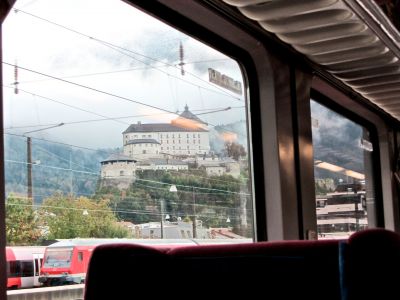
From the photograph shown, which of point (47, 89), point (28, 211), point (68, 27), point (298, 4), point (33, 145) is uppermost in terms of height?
point (298, 4)

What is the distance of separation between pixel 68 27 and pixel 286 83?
6.61 feet

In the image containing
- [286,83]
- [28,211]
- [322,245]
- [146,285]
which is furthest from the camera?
[286,83]

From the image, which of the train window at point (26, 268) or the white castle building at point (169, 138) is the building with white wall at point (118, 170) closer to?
the white castle building at point (169, 138)

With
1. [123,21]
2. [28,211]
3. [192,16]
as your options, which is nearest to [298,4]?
[192,16]

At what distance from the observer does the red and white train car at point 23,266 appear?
7.92ft

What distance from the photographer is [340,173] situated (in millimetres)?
6266

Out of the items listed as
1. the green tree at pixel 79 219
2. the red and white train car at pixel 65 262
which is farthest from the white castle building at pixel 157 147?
the red and white train car at pixel 65 262

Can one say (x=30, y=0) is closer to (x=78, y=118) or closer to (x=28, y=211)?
(x=78, y=118)

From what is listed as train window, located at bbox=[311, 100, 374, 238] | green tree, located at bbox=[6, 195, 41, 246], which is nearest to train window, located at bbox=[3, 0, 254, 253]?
green tree, located at bbox=[6, 195, 41, 246]

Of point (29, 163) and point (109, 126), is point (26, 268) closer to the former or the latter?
point (29, 163)

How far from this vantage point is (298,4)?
3330 mm

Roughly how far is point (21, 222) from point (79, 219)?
0.34 metres

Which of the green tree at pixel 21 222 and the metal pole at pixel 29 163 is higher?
the metal pole at pixel 29 163

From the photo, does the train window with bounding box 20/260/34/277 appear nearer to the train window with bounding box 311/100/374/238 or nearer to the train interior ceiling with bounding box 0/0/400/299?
the train interior ceiling with bounding box 0/0/400/299
